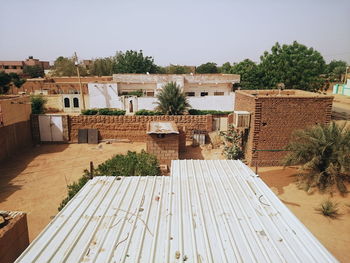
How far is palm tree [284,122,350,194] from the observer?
875cm

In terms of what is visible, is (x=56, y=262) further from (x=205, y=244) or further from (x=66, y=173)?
(x=66, y=173)

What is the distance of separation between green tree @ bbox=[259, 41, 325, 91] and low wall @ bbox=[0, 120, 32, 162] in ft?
64.6

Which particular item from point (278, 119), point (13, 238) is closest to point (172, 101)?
point (278, 119)

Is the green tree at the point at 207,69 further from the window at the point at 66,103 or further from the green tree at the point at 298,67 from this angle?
the window at the point at 66,103

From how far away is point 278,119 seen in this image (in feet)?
38.0

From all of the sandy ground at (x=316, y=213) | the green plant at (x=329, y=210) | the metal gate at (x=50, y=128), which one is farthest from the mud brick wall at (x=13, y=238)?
the metal gate at (x=50, y=128)

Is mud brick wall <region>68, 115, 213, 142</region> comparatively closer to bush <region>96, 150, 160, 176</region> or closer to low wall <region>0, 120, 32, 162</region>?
low wall <region>0, 120, 32, 162</region>

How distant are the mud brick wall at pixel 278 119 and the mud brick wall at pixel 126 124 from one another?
5140mm

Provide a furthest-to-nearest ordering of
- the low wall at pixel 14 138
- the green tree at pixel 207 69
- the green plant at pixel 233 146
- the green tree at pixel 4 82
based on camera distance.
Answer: the green tree at pixel 207 69 < the green tree at pixel 4 82 < the low wall at pixel 14 138 < the green plant at pixel 233 146

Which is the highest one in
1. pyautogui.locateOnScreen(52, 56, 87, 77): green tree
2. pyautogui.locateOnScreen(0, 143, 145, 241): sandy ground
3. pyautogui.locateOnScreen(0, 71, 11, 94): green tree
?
pyautogui.locateOnScreen(52, 56, 87, 77): green tree

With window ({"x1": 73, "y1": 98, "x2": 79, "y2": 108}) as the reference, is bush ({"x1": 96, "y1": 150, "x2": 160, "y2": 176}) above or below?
below

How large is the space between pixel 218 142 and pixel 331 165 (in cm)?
758

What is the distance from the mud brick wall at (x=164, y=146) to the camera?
39.6 ft

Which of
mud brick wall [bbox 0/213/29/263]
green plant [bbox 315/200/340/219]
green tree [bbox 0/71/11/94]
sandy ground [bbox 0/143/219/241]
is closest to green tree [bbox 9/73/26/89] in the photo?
green tree [bbox 0/71/11/94]
